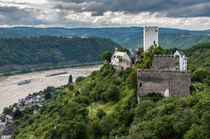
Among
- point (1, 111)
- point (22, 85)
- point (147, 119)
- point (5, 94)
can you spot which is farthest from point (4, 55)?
point (147, 119)

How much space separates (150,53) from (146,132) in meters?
18.3

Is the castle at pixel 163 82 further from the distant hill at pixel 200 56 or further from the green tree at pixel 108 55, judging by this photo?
the distant hill at pixel 200 56

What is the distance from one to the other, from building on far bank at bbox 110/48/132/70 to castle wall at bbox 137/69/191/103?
18891 millimetres

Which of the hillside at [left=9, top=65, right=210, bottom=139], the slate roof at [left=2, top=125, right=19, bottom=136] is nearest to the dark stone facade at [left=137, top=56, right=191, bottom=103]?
the hillside at [left=9, top=65, right=210, bottom=139]

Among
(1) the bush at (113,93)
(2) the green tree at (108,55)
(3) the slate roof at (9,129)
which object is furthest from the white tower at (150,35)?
(3) the slate roof at (9,129)

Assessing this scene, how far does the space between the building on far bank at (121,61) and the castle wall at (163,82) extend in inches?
744

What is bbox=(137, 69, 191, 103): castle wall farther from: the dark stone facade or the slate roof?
the slate roof

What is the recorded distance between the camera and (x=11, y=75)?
13112 cm

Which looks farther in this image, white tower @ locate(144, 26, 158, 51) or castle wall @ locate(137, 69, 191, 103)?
white tower @ locate(144, 26, 158, 51)

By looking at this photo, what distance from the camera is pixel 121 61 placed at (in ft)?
155

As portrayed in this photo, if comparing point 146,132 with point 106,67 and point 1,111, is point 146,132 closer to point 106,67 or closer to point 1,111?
point 106,67

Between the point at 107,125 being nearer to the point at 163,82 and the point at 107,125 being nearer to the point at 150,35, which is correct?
the point at 163,82

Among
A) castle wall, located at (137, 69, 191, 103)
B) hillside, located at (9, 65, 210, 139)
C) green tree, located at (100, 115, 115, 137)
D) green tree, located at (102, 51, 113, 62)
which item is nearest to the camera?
hillside, located at (9, 65, 210, 139)

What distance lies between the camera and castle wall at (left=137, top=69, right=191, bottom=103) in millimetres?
24078
